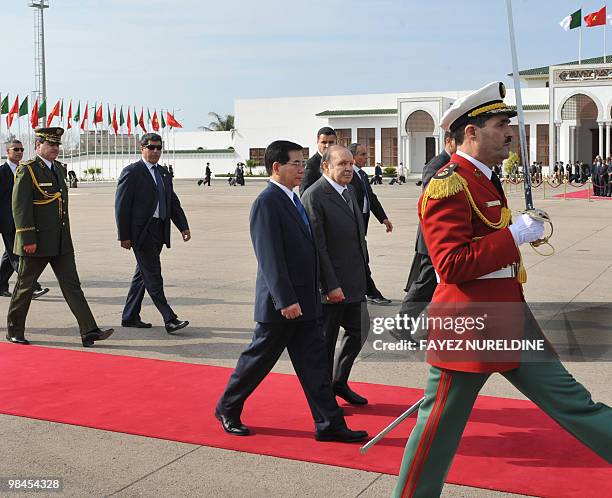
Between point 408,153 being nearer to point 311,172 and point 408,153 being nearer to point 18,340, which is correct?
point 311,172

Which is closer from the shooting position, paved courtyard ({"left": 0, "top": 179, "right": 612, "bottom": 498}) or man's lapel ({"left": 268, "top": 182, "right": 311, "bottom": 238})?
paved courtyard ({"left": 0, "top": 179, "right": 612, "bottom": 498})

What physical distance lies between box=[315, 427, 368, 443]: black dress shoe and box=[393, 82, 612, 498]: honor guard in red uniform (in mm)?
1384

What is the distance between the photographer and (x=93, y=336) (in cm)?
712

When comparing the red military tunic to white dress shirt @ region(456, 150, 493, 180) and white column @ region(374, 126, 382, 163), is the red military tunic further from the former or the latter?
white column @ region(374, 126, 382, 163)

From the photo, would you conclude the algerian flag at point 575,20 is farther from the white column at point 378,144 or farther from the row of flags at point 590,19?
the white column at point 378,144

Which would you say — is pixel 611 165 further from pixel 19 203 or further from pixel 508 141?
pixel 508 141

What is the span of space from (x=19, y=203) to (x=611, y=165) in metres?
30.0

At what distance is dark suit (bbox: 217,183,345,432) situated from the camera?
4719 millimetres

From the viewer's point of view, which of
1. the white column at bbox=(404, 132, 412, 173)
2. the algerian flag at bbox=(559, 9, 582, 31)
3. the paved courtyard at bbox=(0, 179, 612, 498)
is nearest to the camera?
Result: the paved courtyard at bbox=(0, 179, 612, 498)

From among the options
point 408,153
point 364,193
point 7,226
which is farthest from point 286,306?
point 408,153

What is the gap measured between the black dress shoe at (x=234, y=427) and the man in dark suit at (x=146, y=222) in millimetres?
2848

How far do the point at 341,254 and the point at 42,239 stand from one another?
2.93 metres

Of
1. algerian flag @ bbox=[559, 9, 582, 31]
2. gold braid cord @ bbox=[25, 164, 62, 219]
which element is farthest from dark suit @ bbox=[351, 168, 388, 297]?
algerian flag @ bbox=[559, 9, 582, 31]

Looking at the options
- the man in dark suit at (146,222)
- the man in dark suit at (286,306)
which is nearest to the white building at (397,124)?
the man in dark suit at (146,222)
